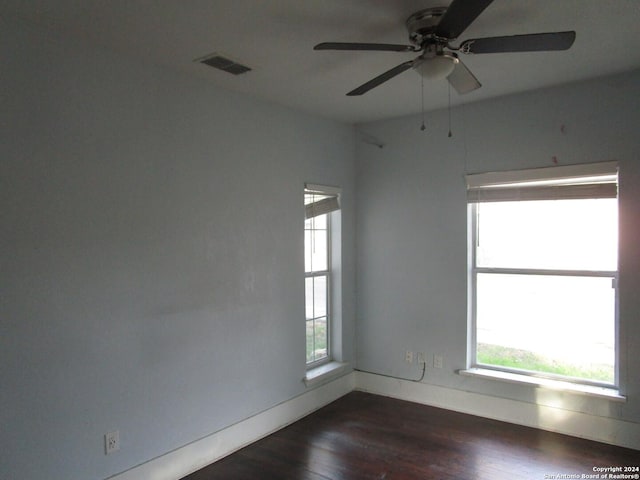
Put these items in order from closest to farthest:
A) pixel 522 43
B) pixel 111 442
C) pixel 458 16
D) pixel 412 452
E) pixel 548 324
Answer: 1. pixel 458 16
2. pixel 522 43
3. pixel 111 442
4. pixel 412 452
5. pixel 548 324

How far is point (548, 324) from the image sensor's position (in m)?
3.60

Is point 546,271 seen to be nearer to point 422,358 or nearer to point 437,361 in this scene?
point 437,361

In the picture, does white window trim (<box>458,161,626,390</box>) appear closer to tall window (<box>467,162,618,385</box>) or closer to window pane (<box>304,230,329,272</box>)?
tall window (<box>467,162,618,385</box>)

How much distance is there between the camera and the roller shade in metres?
3.27

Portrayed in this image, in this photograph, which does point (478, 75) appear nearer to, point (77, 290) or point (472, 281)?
point (472, 281)

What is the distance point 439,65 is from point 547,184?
197cm

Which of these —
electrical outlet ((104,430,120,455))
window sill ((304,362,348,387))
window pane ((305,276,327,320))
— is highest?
window pane ((305,276,327,320))

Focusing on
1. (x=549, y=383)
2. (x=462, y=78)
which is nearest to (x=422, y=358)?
(x=549, y=383)

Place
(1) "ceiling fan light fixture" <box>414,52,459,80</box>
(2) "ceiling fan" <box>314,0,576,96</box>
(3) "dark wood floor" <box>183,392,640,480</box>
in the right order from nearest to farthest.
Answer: (2) "ceiling fan" <box>314,0,576,96</box> → (1) "ceiling fan light fixture" <box>414,52,459,80</box> → (3) "dark wood floor" <box>183,392,640,480</box>

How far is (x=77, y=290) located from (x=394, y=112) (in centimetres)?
304

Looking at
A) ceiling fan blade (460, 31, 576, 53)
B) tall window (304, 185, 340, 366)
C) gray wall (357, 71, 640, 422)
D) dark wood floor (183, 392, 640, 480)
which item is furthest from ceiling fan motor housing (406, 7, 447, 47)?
dark wood floor (183, 392, 640, 480)

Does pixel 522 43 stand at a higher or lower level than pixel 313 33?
lower

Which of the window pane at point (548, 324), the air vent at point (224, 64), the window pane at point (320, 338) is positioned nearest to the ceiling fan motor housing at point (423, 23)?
the air vent at point (224, 64)

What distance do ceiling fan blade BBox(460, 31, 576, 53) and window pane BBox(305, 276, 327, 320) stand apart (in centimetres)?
259
